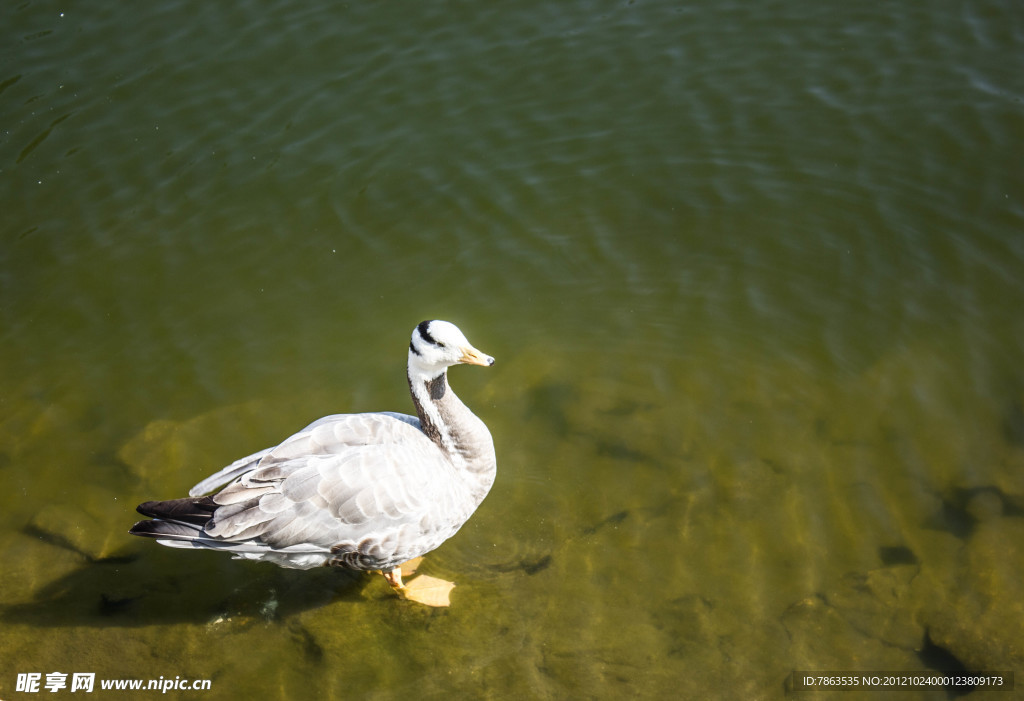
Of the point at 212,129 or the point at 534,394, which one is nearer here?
the point at 534,394

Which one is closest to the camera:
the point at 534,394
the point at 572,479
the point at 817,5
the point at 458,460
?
the point at 458,460

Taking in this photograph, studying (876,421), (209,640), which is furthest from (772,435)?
(209,640)

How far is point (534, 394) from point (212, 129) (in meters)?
5.38

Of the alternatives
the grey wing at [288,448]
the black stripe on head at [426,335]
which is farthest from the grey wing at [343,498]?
the black stripe on head at [426,335]

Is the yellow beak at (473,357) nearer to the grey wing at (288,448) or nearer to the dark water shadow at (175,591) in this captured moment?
the grey wing at (288,448)

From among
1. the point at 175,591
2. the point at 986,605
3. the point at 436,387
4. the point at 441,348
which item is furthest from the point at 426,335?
the point at 986,605

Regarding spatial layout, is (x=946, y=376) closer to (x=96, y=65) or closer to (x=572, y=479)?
(x=572, y=479)

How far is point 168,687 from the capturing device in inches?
221

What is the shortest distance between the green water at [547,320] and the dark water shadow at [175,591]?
0.02 m

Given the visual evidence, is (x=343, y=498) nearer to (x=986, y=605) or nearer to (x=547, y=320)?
(x=547, y=320)

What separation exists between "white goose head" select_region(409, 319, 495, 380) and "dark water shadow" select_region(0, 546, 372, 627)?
1.89 m

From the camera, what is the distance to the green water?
229 inches

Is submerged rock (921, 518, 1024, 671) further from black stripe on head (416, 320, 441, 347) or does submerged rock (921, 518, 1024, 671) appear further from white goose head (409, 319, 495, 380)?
black stripe on head (416, 320, 441, 347)

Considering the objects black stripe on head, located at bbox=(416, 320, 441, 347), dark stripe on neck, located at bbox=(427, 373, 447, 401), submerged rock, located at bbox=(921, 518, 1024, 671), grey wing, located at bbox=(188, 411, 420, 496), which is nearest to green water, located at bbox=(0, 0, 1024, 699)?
submerged rock, located at bbox=(921, 518, 1024, 671)
